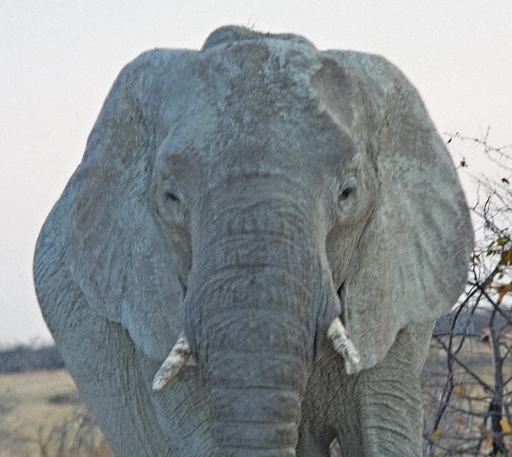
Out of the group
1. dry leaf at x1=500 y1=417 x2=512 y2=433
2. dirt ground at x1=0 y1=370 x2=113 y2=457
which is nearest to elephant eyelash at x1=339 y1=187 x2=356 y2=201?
dry leaf at x1=500 y1=417 x2=512 y2=433

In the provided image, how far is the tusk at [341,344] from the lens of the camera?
4.41 metres

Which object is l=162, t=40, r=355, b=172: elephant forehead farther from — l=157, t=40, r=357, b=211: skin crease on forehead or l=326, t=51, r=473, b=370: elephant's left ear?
l=326, t=51, r=473, b=370: elephant's left ear

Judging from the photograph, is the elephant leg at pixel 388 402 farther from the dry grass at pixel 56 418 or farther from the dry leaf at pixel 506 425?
the dry grass at pixel 56 418

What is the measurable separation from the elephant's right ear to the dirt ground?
18.0 feet

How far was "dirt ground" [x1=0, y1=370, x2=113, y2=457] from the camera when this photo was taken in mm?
10969

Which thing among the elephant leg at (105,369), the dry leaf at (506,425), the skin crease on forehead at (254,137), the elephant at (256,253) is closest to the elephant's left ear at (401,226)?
the elephant at (256,253)

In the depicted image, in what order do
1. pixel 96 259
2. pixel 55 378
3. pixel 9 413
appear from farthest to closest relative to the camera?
1. pixel 55 378
2. pixel 9 413
3. pixel 96 259

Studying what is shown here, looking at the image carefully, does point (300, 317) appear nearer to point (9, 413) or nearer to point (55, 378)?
point (9, 413)

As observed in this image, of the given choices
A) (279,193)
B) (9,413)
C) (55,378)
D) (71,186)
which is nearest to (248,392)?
(279,193)

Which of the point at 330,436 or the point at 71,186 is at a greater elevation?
the point at 71,186

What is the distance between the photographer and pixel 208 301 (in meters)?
4.27

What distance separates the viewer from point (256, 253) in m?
4.27

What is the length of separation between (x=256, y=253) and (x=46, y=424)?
25.9ft

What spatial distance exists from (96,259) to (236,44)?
880 mm
